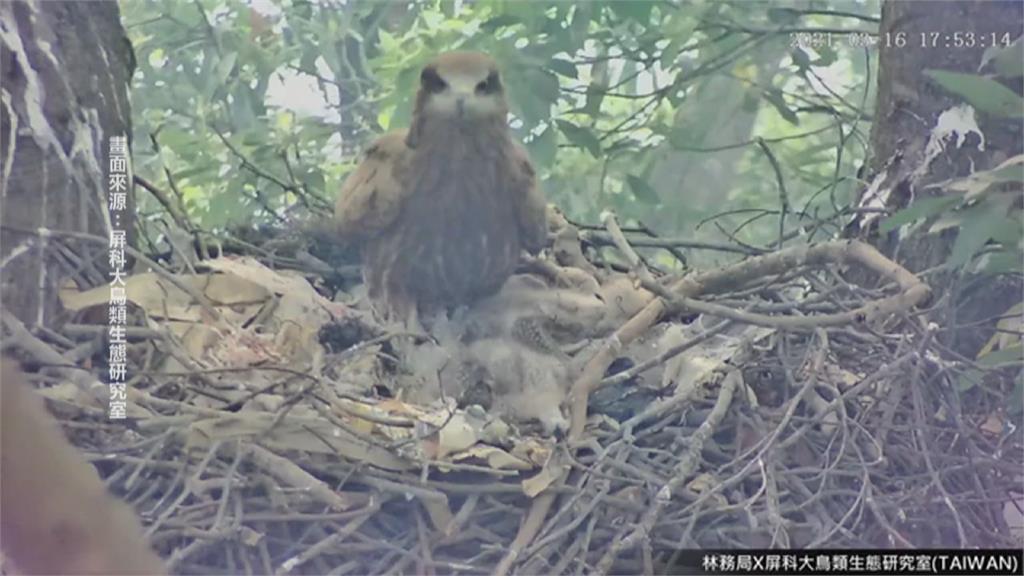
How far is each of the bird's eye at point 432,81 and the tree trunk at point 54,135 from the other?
0.83 feet

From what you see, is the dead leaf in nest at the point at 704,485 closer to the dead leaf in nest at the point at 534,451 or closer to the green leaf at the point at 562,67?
the dead leaf in nest at the point at 534,451

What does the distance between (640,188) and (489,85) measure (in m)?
0.15

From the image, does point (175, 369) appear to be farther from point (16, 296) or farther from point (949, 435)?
point (949, 435)

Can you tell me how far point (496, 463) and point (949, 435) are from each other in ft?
1.16

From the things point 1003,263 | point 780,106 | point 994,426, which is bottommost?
point 994,426

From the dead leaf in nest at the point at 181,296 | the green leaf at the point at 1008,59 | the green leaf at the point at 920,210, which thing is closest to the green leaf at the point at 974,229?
the green leaf at the point at 920,210

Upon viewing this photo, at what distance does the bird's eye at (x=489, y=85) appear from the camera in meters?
1.00

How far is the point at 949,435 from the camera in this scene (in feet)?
3.10

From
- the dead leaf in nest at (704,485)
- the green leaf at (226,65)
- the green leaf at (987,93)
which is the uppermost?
the green leaf at (226,65)

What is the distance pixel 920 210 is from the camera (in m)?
0.93

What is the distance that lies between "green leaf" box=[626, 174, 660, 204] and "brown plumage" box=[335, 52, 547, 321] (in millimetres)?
84

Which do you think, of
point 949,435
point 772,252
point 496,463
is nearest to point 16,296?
point 496,463

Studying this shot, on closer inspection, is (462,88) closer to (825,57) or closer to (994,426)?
(825,57)

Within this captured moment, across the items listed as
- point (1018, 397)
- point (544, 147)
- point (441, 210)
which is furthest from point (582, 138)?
point (1018, 397)
